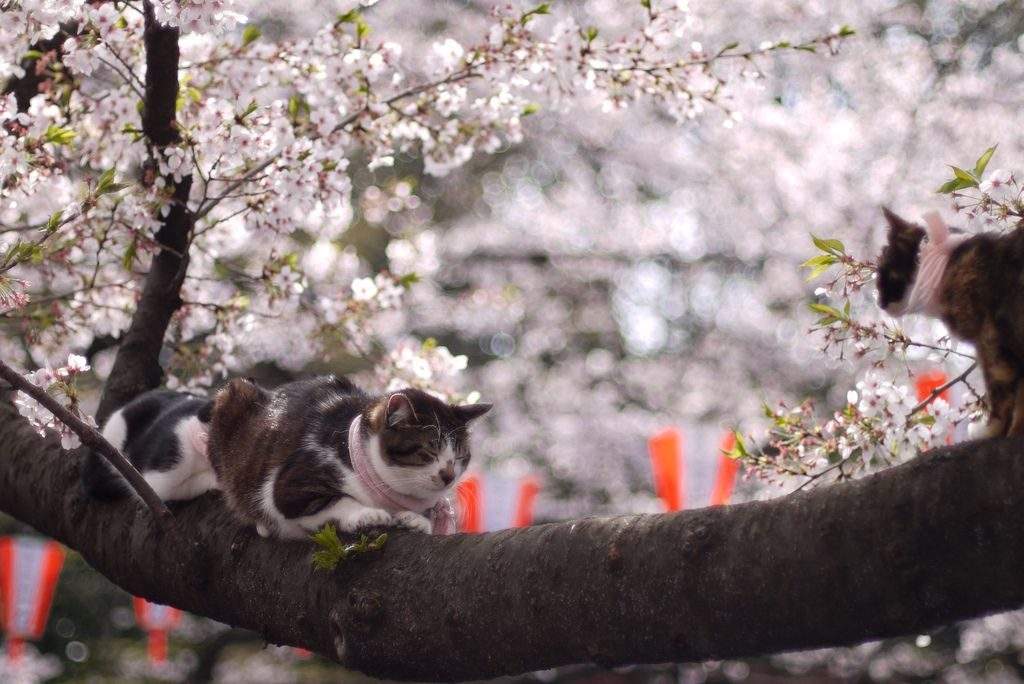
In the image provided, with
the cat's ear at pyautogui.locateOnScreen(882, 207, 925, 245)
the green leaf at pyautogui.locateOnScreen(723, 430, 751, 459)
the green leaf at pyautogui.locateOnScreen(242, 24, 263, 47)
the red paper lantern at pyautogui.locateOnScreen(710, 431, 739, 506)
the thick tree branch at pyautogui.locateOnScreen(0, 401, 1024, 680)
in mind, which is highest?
the green leaf at pyautogui.locateOnScreen(242, 24, 263, 47)

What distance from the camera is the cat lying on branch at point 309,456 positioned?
9.14 feet

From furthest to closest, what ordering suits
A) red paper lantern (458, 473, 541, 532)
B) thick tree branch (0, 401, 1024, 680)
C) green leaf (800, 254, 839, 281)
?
red paper lantern (458, 473, 541, 532)
green leaf (800, 254, 839, 281)
thick tree branch (0, 401, 1024, 680)

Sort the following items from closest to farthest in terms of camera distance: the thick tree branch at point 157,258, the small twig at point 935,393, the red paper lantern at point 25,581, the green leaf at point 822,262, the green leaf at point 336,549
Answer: the green leaf at point 336,549 → the small twig at point 935,393 → the green leaf at point 822,262 → the thick tree branch at point 157,258 → the red paper lantern at point 25,581

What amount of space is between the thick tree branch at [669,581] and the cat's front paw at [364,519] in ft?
0.45

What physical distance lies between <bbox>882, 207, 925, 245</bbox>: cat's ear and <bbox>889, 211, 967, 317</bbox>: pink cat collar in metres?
0.16

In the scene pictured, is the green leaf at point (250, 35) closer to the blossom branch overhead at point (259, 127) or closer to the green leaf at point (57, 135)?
the blossom branch overhead at point (259, 127)

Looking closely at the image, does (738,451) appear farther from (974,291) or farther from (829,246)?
Answer: (974,291)

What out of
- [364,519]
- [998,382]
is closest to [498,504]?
[364,519]

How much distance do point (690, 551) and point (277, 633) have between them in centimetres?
109

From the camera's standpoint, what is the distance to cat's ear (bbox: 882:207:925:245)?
2680 millimetres

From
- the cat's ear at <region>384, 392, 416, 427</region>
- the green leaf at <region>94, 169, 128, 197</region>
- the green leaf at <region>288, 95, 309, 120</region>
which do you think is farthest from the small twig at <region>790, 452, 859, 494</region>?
the green leaf at <region>288, 95, 309, 120</region>

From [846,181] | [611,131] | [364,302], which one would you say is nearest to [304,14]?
[611,131]

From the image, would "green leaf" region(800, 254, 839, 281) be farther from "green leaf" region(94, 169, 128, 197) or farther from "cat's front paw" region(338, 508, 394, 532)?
"green leaf" region(94, 169, 128, 197)

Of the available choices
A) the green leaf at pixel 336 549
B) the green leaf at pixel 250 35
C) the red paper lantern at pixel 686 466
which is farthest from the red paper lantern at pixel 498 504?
the green leaf at pixel 336 549
